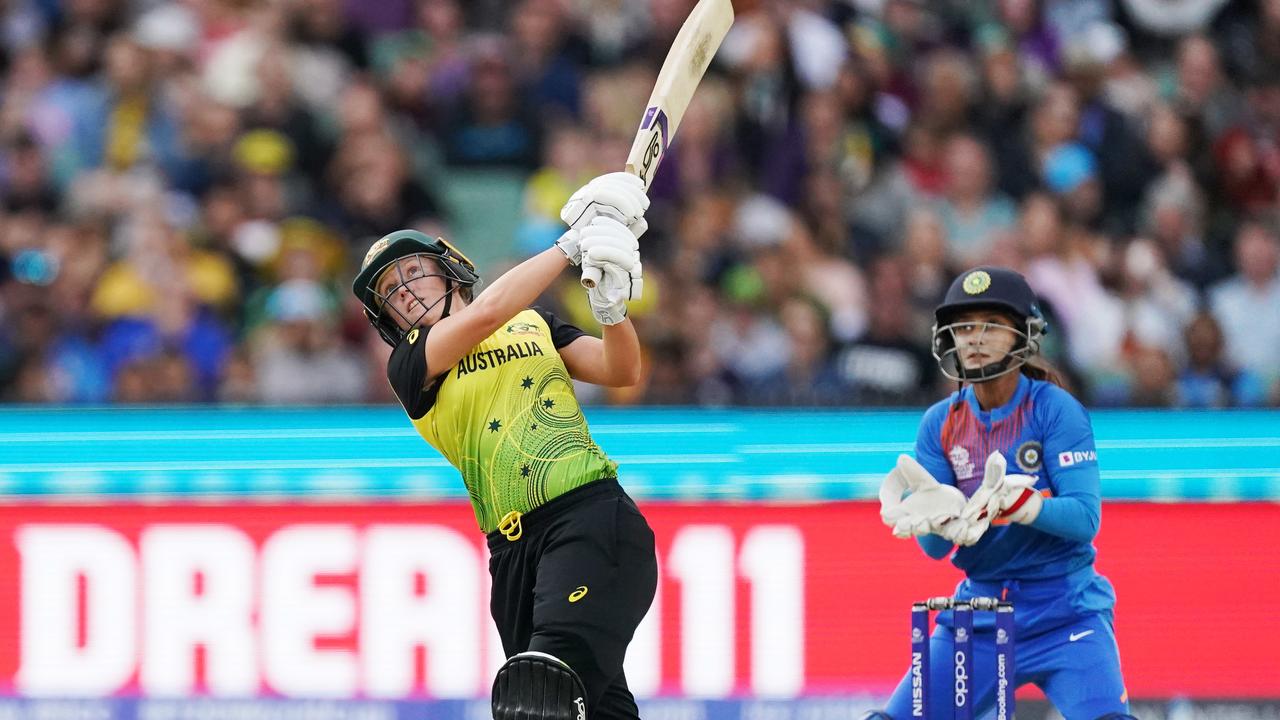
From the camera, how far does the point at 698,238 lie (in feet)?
32.1

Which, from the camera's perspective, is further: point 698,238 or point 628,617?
point 698,238

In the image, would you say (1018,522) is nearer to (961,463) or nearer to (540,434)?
(961,463)

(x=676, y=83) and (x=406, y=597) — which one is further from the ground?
(x=676, y=83)

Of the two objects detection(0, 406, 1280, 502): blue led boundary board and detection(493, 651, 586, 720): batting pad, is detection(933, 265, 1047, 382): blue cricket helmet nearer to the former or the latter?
detection(493, 651, 586, 720): batting pad

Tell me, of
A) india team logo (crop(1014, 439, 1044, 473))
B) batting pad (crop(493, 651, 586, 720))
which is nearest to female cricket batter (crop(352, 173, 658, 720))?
batting pad (crop(493, 651, 586, 720))

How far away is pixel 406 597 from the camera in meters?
7.68

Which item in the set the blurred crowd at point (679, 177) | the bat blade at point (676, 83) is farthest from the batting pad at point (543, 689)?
the blurred crowd at point (679, 177)

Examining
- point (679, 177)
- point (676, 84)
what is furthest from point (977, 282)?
point (679, 177)

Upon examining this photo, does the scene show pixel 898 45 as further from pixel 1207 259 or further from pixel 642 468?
pixel 642 468

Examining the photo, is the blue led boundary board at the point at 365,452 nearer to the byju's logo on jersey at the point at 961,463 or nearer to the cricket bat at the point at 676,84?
the byju's logo on jersey at the point at 961,463

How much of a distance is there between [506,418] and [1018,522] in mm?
1570

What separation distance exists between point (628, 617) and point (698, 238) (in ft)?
15.5

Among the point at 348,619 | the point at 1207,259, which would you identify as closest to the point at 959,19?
the point at 1207,259

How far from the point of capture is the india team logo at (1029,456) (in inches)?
221
